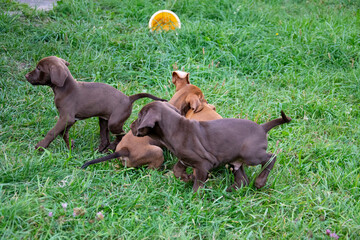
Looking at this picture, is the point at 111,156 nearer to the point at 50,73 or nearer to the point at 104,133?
the point at 104,133

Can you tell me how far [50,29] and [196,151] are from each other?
4.51 metres

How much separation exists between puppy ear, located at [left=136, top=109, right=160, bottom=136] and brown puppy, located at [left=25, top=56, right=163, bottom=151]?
0.92 meters

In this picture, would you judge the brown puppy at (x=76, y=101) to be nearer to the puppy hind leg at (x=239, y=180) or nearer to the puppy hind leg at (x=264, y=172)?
the puppy hind leg at (x=239, y=180)

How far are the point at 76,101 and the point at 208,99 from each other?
2102 millimetres

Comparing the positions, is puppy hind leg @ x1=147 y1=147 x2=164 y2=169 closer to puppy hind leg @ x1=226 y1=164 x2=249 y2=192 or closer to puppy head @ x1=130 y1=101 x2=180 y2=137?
puppy head @ x1=130 y1=101 x2=180 y2=137

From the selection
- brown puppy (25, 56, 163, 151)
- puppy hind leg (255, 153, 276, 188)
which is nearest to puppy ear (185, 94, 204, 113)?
brown puppy (25, 56, 163, 151)

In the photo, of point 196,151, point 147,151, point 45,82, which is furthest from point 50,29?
point 196,151

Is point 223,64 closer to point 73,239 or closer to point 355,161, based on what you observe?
point 355,161

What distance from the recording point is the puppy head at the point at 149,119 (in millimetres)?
4035

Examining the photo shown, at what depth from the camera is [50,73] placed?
4.88 meters

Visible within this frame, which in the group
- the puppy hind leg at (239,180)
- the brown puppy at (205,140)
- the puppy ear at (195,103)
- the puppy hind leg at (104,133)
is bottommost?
the puppy hind leg at (104,133)

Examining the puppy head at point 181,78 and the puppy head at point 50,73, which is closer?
the puppy head at point 50,73

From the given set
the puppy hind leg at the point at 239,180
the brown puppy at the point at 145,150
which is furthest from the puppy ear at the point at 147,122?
the puppy hind leg at the point at 239,180

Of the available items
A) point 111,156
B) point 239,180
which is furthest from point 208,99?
point 111,156
